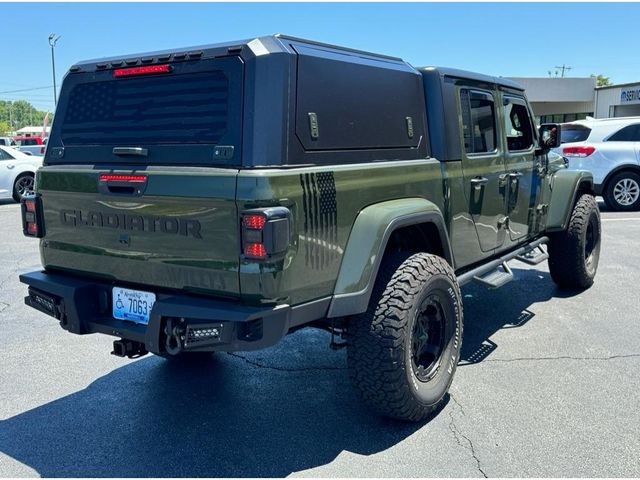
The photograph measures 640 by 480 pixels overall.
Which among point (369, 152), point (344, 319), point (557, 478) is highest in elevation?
point (369, 152)

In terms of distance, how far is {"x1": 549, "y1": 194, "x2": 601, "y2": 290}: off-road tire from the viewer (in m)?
5.89

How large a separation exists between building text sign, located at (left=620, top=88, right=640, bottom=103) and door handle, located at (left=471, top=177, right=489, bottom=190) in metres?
27.4

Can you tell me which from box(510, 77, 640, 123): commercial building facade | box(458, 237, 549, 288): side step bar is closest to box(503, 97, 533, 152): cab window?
box(458, 237, 549, 288): side step bar

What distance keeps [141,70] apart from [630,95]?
30074 millimetres

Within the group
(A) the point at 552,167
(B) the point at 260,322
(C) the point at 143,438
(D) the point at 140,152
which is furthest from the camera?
(A) the point at 552,167

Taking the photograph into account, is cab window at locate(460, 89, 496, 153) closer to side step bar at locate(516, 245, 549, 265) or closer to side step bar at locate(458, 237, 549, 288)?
side step bar at locate(458, 237, 549, 288)

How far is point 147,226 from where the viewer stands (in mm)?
3041

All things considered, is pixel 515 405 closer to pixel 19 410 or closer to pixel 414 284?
pixel 414 284

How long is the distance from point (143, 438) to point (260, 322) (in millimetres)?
1130

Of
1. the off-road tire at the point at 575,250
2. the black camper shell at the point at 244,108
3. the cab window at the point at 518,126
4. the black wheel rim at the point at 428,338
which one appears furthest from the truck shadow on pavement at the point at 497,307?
the black camper shell at the point at 244,108

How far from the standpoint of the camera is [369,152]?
3.43 m

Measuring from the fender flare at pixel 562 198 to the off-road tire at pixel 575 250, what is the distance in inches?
5.9

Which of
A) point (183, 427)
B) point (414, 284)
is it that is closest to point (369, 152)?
point (414, 284)

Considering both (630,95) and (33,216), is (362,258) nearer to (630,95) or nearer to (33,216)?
(33,216)
